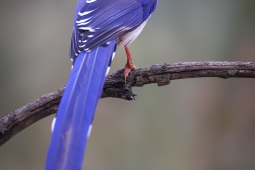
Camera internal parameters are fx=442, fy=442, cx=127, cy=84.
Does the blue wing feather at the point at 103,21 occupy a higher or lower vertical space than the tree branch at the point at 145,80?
higher

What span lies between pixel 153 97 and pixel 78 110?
1.74 meters

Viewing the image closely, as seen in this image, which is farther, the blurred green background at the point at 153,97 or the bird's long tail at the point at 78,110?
the blurred green background at the point at 153,97

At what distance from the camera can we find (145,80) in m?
2.42

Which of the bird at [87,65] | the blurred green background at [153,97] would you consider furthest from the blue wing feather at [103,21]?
the blurred green background at [153,97]

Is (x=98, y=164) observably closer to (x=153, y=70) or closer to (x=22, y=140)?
(x=22, y=140)

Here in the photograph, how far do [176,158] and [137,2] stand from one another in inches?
53.9

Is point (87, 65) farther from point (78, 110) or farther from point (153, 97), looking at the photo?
point (153, 97)

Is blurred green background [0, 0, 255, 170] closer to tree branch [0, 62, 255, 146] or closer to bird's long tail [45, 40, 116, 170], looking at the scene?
tree branch [0, 62, 255, 146]

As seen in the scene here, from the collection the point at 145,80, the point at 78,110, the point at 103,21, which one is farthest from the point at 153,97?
the point at 78,110

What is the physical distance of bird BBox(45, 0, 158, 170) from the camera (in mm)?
1655

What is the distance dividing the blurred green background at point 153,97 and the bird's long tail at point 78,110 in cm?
139

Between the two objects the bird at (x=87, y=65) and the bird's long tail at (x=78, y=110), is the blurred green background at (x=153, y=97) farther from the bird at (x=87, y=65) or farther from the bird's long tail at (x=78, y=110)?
the bird's long tail at (x=78, y=110)

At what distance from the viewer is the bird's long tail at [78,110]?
1621 millimetres

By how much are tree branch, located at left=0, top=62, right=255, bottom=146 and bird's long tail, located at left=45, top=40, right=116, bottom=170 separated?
0.32 m
